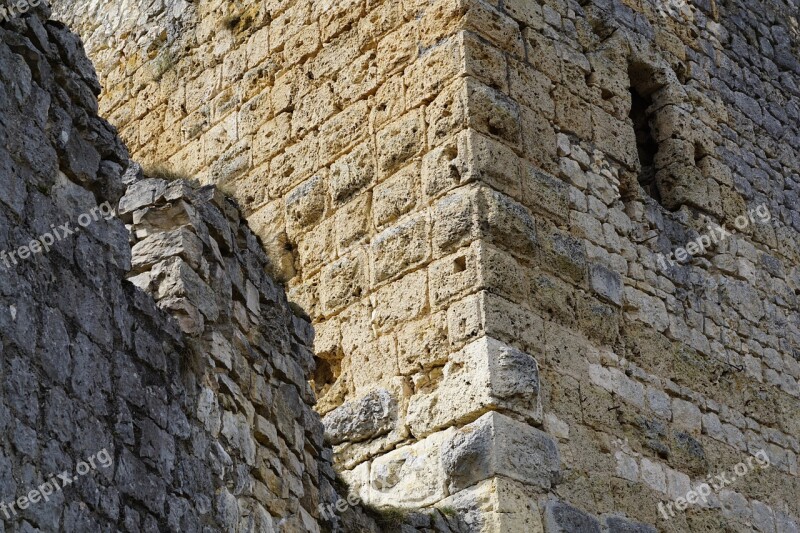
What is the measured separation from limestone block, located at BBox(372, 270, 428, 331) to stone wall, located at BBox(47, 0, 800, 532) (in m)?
0.01

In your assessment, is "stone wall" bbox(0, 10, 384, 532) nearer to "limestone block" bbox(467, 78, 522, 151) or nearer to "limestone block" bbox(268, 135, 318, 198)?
"limestone block" bbox(467, 78, 522, 151)

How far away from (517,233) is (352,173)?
3.37ft

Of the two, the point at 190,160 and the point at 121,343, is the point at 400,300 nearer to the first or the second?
→ the point at 190,160

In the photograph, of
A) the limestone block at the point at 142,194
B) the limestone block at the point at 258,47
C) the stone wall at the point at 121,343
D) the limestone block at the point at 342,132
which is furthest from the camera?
the limestone block at the point at 258,47

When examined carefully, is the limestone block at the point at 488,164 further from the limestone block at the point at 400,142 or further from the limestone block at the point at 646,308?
the limestone block at the point at 646,308

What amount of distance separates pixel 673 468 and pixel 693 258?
136 cm

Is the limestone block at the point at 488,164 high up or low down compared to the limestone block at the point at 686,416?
up

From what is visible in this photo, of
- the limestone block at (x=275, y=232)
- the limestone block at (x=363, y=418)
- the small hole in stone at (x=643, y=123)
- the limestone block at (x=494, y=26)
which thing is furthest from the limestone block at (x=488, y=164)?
the small hole in stone at (x=643, y=123)

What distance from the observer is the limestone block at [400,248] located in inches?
251

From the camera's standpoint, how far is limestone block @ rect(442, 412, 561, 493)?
573 centimetres

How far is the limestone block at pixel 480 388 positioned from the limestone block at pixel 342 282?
79 cm

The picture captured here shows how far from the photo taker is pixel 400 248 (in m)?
6.47

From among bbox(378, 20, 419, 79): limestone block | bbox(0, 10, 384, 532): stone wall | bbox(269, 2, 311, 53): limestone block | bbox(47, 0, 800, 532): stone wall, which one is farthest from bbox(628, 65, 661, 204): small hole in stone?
bbox(0, 10, 384, 532): stone wall

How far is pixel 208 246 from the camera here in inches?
184
